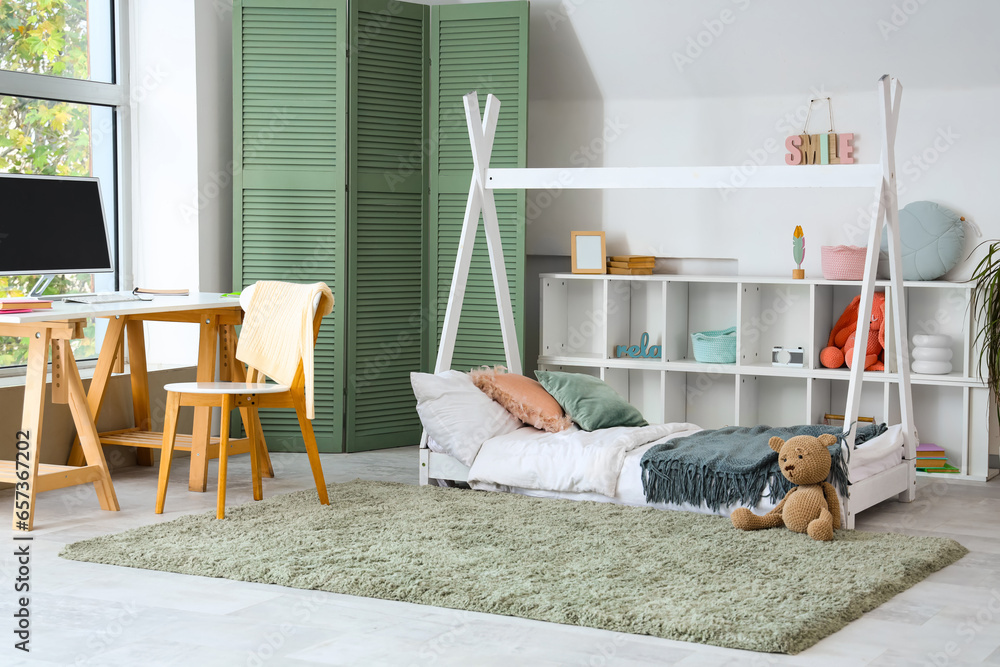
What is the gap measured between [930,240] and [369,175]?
97.6 inches

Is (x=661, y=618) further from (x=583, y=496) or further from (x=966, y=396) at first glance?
(x=966, y=396)

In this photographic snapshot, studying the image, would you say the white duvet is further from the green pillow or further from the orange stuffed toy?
the orange stuffed toy

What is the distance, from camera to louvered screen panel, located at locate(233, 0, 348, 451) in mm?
5043

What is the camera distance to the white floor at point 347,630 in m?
2.36

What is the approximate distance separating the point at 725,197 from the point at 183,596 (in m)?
3.34

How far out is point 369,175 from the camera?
5.11m

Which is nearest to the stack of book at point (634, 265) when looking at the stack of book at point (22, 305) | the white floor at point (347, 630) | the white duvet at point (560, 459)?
the white duvet at point (560, 459)

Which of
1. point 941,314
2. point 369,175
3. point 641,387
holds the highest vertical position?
point 369,175

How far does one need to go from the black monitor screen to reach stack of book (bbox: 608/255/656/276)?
2289mm

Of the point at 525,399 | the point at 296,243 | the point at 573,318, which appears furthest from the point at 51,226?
the point at 573,318

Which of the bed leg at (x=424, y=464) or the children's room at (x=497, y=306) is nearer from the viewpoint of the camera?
the children's room at (x=497, y=306)

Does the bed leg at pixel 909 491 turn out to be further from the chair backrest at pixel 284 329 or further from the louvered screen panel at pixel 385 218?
the louvered screen panel at pixel 385 218

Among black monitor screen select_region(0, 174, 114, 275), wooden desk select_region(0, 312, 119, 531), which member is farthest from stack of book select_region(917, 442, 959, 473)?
black monitor screen select_region(0, 174, 114, 275)

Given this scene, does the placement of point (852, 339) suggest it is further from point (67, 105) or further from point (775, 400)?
point (67, 105)
